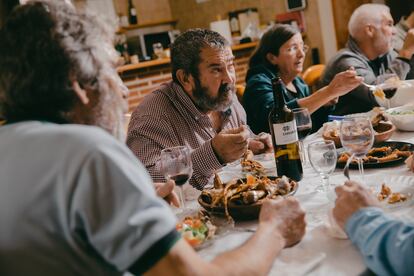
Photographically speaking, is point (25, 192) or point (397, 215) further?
point (397, 215)

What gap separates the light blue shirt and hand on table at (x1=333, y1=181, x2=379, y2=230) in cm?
4

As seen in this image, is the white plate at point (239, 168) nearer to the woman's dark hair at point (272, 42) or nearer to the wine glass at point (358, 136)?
the wine glass at point (358, 136)

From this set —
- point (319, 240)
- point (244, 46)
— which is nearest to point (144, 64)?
point (244, 46)

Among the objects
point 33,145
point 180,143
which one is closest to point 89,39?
point 33,145

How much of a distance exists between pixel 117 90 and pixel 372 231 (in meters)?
0.60

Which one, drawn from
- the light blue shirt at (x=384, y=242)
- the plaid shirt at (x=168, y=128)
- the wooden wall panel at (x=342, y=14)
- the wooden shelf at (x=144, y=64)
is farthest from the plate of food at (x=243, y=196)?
the wooden wall panel at (x=342, y=14)

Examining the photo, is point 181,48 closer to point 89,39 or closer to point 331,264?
point 89,39

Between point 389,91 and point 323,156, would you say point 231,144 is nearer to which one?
point 323,156

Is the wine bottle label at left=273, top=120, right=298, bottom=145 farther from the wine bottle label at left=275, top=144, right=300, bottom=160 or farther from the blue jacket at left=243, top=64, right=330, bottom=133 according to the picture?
the blue jacket at left=243, top=64, right=330, bottom=133

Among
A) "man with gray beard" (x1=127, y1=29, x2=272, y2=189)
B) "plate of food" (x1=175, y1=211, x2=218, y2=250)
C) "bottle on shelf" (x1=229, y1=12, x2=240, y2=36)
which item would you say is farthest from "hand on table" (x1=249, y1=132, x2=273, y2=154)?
"bottle on shelf" (x1=229, y1=12, x2=240, y2=36)

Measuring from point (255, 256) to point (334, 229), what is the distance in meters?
0.24

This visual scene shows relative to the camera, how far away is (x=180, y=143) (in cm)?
200

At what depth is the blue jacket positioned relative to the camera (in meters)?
2.64

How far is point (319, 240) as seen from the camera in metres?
1.05
